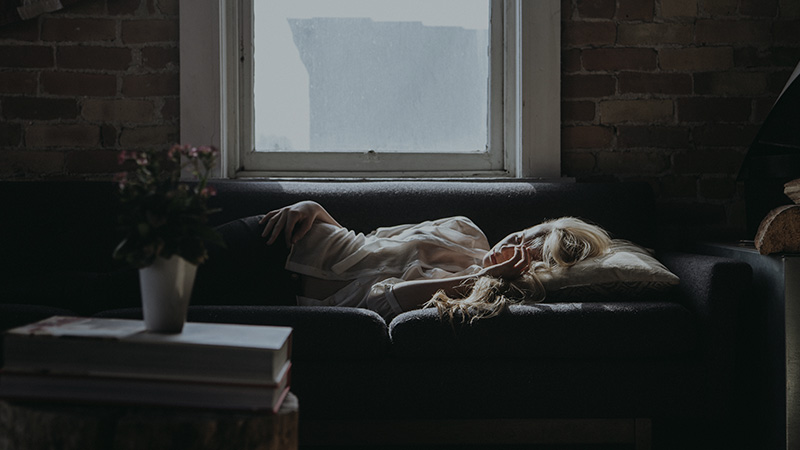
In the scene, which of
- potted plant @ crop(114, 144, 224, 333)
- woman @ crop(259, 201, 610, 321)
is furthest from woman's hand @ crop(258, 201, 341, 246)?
potted plant @ crop(114, 144, 224, 333)

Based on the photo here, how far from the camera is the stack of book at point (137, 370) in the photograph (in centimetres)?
86

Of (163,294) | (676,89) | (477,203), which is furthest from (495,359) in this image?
(676,89)

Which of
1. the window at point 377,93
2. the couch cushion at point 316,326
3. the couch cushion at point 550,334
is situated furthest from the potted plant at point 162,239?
the window at point 377,93

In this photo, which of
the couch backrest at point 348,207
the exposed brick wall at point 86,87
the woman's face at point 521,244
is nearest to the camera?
the woman's face at point 521,244

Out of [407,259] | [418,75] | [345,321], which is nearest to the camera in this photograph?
[345,321]

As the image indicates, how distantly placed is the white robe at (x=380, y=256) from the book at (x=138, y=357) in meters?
1.06

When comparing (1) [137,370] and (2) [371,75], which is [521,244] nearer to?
(2) [371,75]

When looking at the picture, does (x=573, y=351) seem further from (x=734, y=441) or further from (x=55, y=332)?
(x=55, y=332)

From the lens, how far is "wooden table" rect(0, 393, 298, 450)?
32.7 inches

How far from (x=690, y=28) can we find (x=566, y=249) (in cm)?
138

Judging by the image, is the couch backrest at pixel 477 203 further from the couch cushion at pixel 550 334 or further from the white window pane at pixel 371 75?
the couch cushion at pixel 550 334

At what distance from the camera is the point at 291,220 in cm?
204

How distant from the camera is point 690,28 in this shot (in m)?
2.65

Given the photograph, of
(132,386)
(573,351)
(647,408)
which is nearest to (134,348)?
(132,386)
